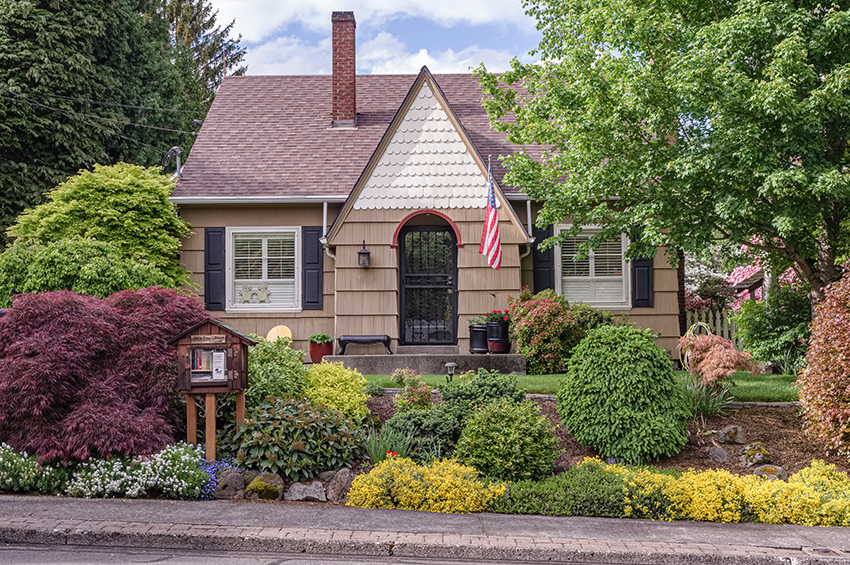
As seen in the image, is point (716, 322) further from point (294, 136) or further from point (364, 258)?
point (294, 136)

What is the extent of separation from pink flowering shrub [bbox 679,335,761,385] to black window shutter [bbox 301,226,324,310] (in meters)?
7.16

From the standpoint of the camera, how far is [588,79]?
409 inches

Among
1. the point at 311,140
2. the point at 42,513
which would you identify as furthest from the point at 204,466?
the point at 311,140

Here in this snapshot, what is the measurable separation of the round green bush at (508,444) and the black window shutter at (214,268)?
26.4 ft

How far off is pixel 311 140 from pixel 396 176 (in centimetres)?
315

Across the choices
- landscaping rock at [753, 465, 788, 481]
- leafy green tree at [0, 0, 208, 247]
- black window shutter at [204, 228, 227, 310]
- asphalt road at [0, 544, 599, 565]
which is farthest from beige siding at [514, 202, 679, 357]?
leafy green tree at [0, 0, 208, 247]

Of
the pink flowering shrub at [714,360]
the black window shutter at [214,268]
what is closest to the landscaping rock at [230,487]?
the pink flowering shrub at [714,360]

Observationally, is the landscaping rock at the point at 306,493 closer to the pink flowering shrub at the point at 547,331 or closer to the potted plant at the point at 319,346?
the pink flowering shrub at the point at 547,331

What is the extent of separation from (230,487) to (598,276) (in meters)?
9.29

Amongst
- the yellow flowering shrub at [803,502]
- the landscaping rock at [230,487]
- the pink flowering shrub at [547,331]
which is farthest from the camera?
the pink flowering shrub at [547,331]

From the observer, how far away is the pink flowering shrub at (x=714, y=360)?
865 cm

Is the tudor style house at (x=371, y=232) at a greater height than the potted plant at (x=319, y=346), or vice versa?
the tudor style house at (x=371, y=232)

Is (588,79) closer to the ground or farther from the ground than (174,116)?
closer to the ground

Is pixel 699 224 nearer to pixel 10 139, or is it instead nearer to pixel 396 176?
pixel 396 176
